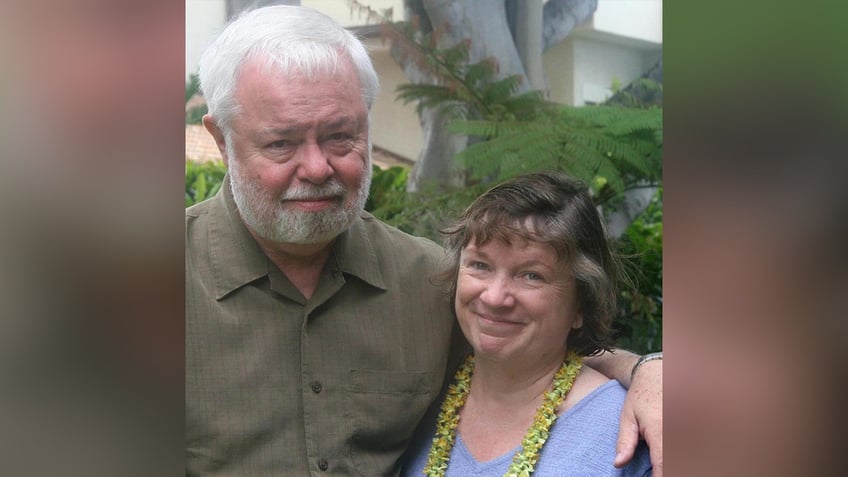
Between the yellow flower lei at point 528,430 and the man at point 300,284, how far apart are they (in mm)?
47

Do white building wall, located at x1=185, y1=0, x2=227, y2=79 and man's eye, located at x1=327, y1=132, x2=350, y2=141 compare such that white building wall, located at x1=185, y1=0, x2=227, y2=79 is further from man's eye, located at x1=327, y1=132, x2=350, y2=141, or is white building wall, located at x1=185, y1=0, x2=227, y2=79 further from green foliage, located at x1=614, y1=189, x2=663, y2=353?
green foliage, located at x1=614, y1=189, x2=663, y2=353

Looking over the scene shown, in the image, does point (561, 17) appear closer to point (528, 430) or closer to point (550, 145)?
point (550, 145)

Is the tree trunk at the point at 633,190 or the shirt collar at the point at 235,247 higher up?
the tree trunk at the point at 633,190

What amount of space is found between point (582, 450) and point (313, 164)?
81 centimetres

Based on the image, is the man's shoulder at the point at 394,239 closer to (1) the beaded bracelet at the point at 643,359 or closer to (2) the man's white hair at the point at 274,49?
(2) the man's white hair at the point at 274,49

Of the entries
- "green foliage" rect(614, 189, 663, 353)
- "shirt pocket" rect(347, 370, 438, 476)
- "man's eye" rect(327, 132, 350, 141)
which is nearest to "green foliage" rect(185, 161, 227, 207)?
"man's eye" rect(327, 132, 350, 141)

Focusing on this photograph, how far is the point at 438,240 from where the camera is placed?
198 cm

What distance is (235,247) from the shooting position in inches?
77.1

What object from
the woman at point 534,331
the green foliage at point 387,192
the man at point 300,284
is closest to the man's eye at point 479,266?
the woman at point 534,331

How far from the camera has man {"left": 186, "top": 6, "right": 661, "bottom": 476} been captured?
1794 millimetres

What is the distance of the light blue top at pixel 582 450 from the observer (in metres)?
1.88

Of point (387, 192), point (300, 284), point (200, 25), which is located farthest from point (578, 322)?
point (200, 25)
